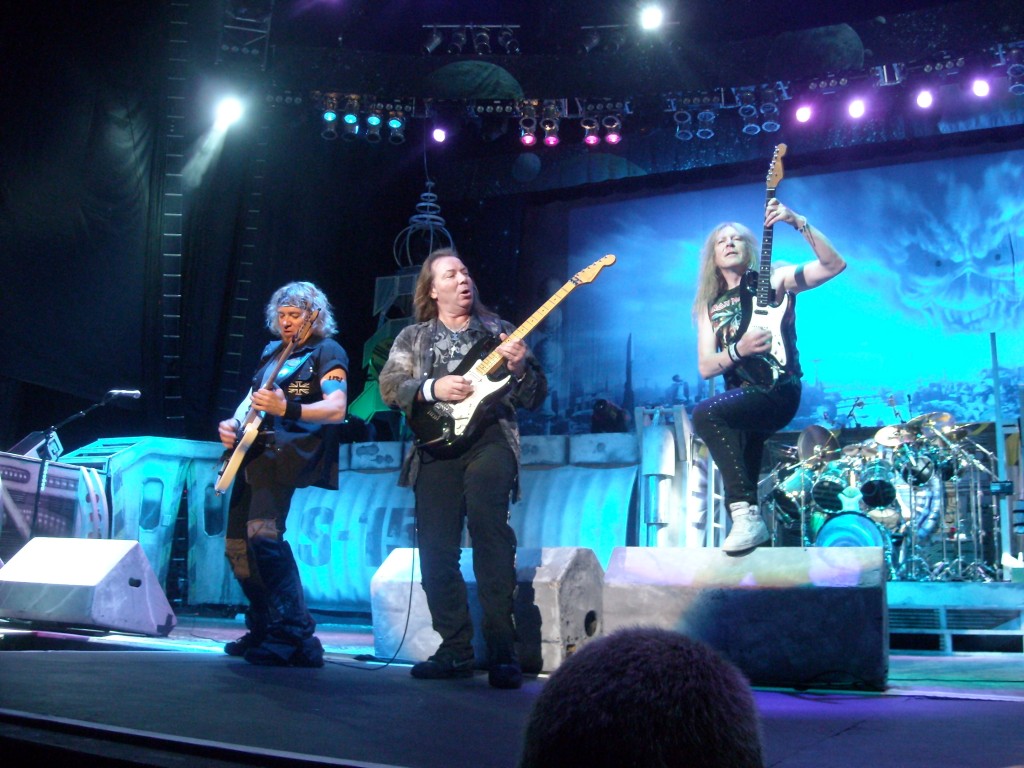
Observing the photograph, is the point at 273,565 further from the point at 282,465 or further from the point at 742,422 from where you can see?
the point at 742,422

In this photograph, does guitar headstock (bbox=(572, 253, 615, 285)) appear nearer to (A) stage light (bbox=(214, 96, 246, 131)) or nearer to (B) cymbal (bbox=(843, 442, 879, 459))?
(B) cymbal (bbox=(843, 442, 879, 459))

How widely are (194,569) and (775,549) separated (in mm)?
5871

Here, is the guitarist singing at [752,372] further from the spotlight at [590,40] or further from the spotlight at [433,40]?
the spotlight at [433,40]

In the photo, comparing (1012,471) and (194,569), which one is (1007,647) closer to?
(1012,471)

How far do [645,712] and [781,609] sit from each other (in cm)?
270

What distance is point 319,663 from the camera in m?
3.86

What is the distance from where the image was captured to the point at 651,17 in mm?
10320

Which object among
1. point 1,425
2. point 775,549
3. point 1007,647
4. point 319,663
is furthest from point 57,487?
point 1007,647

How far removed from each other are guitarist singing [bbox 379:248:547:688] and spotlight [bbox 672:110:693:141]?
7.61 m

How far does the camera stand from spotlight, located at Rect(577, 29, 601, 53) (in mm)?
10703

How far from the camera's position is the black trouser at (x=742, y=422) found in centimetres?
395

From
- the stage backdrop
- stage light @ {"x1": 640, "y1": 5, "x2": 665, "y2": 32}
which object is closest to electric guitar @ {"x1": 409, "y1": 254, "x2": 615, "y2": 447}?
the stage backdrop

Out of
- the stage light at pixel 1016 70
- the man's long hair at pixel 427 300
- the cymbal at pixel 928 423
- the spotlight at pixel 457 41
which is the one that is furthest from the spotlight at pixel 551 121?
the man's long hair at pixel 427 300

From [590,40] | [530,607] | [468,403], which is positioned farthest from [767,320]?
[590,40]
